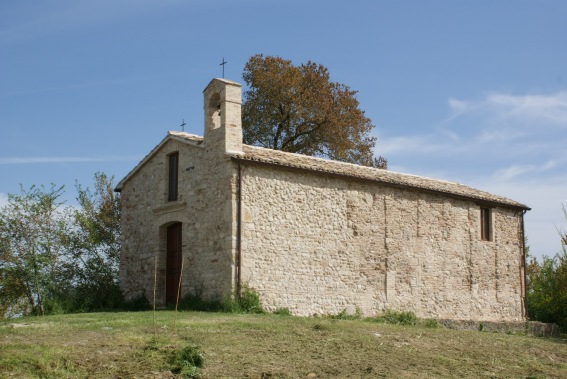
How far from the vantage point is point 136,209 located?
76.6 feet

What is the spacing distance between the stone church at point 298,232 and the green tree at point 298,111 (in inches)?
313

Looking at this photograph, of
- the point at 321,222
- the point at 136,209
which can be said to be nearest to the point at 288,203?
the point at 321,222

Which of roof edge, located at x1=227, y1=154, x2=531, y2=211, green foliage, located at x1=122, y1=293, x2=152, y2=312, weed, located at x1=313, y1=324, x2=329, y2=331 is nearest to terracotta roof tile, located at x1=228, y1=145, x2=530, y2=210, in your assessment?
roof edge, located at x1=227, y1=154, x2=531, y2=211

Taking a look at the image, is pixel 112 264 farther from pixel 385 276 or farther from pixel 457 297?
pixel 457 297

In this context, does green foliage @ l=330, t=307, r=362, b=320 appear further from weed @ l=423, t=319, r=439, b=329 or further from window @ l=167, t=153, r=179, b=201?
window @ l=167, t=153, r=179, b=201

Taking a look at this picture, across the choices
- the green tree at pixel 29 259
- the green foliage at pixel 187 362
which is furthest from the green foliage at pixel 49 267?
the green foliage at pixel 187 362

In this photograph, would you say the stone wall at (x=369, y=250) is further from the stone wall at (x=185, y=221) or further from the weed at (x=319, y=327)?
the weed at (x=319, y=327)

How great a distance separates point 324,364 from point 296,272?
7.27 metres

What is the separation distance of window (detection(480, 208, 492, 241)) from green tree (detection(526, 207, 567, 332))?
2492 millimetres

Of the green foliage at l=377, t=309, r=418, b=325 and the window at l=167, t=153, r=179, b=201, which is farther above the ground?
the window at l=167, t=153, r=179, b=201

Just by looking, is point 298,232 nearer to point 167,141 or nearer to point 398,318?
point 398,318

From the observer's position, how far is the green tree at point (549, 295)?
83.2ft

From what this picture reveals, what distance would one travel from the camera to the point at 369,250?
70.0 feet

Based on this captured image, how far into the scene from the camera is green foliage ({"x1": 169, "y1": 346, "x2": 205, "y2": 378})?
36.4ft
